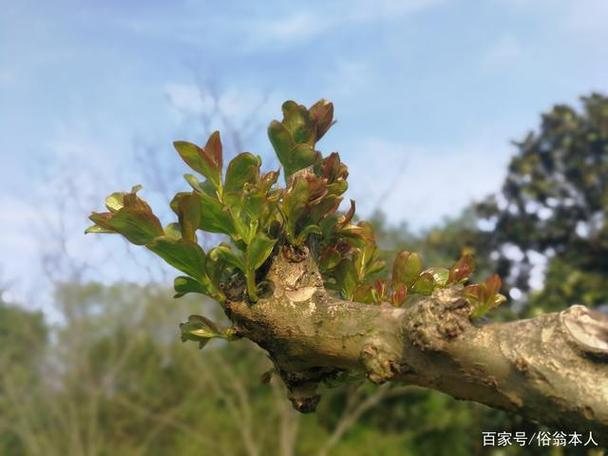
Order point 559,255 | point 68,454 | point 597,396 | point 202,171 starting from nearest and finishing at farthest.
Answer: point 597,396
point 202,171
point 559,255
point 68,454

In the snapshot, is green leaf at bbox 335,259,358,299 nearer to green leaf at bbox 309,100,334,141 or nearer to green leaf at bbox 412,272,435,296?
green leaf at bbox 412,272,435,296

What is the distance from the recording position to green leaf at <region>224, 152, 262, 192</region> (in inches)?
33.0

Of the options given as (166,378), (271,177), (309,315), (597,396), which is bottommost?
(597,396)

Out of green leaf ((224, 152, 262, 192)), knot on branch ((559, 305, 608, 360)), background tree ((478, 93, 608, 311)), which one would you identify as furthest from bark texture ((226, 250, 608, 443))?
background tree ((478, 93, 608, 311))

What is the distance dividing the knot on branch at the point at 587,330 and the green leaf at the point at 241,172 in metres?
0.41

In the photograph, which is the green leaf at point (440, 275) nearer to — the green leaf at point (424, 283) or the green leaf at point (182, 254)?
the green leaf at point (424, 283)

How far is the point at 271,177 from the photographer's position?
881 mm

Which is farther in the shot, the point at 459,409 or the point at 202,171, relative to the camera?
the point at 459,409

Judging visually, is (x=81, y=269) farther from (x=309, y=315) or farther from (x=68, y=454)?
(x=309, y=315)

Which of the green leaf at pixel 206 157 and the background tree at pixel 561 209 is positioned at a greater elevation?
the background tree at pixel 561 209

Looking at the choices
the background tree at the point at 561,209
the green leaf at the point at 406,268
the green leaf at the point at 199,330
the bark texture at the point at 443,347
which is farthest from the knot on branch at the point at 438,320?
the background tree at the point at 561,209

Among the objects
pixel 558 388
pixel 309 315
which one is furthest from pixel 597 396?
pixel 309 315

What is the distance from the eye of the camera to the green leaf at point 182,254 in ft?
2.57

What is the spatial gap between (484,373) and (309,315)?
0.22 m
